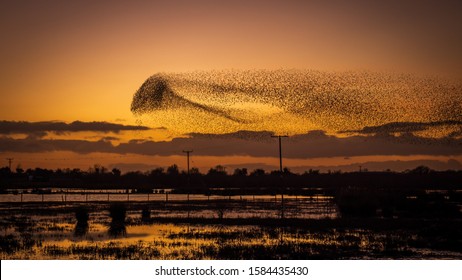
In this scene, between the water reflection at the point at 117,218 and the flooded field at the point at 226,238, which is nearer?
the flooded field at the point at 226,238

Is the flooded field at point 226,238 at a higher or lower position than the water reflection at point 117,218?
lower

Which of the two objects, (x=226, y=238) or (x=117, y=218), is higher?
(x=117, y=218)

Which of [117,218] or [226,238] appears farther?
[117,218]

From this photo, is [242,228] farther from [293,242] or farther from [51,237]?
[51,237]

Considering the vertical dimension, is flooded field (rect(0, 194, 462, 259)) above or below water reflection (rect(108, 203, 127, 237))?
below

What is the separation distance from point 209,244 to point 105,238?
7750mm

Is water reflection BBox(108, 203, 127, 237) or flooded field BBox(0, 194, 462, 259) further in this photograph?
water reflection BBox(108, 203, 127, 237)

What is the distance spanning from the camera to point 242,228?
4825 centimetres
